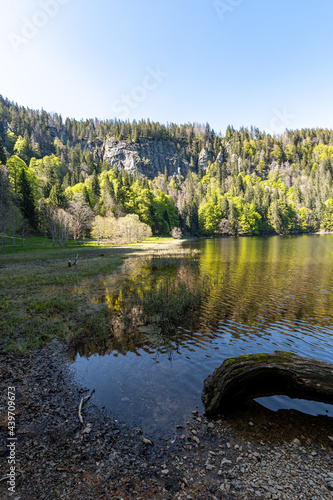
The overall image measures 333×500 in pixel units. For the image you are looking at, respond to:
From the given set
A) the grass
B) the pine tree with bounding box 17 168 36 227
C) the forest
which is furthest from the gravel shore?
the pine tree with bounding box 17 168 36 227

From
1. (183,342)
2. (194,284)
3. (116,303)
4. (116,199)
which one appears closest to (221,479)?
(183,342)

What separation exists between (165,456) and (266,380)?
150 inches

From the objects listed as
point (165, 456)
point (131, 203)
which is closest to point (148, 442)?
point (165, 456)

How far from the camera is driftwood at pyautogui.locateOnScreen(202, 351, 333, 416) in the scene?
6.65 m

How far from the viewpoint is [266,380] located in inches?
286

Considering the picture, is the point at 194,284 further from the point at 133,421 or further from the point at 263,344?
the point at 133,421

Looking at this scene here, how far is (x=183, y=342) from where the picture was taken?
11.3 m

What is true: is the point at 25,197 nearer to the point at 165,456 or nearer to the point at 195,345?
the point at 195,345

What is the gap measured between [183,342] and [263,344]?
3839mm

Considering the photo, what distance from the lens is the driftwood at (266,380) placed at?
6.65 meters

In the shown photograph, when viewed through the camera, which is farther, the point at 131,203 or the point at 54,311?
the point at 131,203

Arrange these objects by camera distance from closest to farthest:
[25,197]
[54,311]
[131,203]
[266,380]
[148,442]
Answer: [148,442], [266,380], [54,311], [25,197], [131,203]

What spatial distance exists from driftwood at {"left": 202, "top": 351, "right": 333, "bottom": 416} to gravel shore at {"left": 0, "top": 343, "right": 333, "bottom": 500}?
0.41m

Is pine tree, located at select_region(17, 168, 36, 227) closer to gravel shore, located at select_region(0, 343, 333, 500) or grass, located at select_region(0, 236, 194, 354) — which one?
grass, located at select_region(0, 236, 194, 354)
